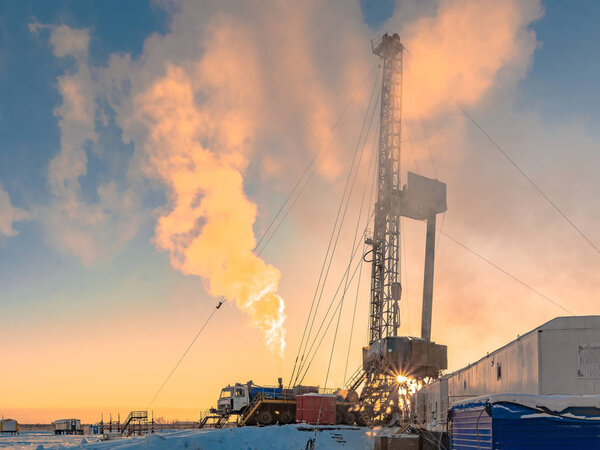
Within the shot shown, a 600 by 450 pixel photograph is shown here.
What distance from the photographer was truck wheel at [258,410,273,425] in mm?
42094

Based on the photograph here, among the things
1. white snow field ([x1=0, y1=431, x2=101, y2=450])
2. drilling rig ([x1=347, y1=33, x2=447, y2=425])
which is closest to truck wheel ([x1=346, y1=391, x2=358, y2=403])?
drilling rig ([x1=347, y1=33, x2=447, y2=425])

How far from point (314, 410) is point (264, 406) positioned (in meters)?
4.13

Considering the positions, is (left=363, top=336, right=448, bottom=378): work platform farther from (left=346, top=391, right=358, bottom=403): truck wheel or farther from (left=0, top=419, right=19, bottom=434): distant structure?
(left=0, top=419, right=19, bottom=434): distant structure

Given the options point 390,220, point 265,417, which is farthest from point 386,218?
point 265,417

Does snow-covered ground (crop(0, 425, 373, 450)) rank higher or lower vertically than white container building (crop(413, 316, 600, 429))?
lower

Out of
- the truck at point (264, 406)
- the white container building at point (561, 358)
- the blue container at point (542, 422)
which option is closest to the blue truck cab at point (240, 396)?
the truck at point (264, 406)

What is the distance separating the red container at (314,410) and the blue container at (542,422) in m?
28.9

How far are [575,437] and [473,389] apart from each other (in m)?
15.3

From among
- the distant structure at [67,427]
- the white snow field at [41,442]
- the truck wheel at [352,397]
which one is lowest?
the distant structure at [67,427]

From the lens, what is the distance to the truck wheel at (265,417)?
42.1 m

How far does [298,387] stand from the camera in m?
47.2

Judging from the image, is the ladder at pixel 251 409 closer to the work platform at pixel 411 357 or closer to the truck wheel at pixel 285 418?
the truck wheel at pixel 285 418

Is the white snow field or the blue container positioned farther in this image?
the white snow field

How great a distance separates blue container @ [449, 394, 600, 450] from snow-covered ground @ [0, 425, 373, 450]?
1803 cm
